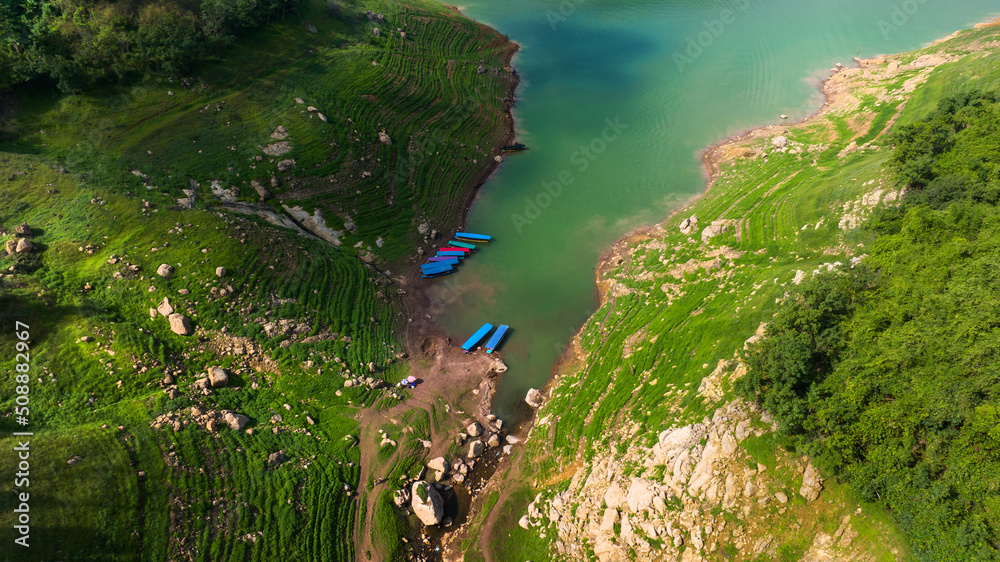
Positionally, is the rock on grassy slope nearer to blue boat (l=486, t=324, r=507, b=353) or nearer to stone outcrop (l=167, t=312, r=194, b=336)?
blue boat (l=486, t=324, r=507, b=353)

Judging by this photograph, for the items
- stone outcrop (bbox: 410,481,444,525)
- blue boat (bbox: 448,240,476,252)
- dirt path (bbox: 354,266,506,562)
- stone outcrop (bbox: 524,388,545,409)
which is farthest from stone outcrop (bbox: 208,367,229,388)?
blue boat (bbox: 448,240,476,252)

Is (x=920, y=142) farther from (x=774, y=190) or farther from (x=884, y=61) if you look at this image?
(x=884, y=61)

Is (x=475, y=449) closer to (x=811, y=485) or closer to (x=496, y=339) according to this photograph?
(x=496, y=339)

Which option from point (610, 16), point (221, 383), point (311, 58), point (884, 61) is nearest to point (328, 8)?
point (311, 58)

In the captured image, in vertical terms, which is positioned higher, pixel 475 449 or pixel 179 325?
pixel 475 449

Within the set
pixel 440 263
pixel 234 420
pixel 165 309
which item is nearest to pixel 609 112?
pixel 440 263

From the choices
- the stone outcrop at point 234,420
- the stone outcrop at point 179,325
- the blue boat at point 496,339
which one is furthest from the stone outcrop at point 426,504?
the stone outcrop at point 179,325
